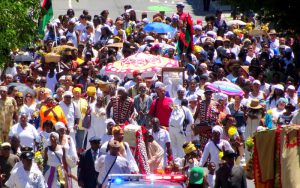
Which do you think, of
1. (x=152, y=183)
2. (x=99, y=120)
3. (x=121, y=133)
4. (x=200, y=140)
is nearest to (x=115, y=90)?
(x=99, y=120)

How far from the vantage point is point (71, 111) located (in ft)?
90.8

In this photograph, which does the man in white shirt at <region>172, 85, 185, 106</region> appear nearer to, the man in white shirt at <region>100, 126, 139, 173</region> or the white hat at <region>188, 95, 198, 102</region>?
the white hat at <region>188, 95, 198, 102</region>

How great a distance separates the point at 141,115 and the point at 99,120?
90cm

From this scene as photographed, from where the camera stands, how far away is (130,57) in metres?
31.8

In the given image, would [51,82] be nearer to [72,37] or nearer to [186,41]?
[186,41]

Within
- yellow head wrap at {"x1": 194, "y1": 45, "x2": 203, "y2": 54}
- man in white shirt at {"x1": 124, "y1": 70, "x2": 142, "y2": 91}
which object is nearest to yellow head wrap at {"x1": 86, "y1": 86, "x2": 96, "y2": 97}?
man in white shirt at {"x1": 124, "y1": 70, "x2": 142, "y2": 91}

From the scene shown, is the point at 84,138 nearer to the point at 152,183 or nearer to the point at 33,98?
the point at 33,98

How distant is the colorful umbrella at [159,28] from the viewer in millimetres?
38000

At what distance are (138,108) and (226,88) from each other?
263 centimetres

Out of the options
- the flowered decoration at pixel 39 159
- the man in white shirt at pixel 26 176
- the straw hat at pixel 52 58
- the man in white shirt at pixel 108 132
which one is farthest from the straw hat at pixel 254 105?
the man in white shirt at pixel 26 176

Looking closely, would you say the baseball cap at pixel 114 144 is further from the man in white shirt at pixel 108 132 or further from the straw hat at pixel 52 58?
the straw hat at pixel 52 58

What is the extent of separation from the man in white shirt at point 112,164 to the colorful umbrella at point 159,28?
50.2ft

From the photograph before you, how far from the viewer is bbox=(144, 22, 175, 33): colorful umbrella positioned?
38.0 metres

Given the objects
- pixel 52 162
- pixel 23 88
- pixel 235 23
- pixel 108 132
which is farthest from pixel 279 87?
pixel 235 23
